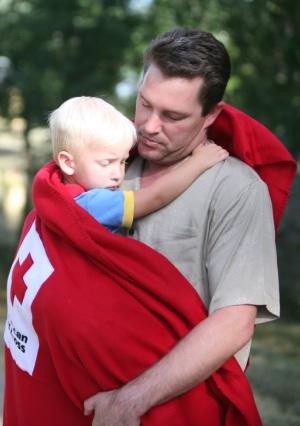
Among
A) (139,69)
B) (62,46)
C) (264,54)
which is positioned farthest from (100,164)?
(62,46)

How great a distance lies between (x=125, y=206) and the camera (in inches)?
78.9

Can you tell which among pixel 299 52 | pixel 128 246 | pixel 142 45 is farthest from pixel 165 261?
pixel 142 45

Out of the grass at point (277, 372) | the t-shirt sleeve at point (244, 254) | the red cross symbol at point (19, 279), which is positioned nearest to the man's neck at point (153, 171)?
the t-shirt sleeve at point (244, 254)

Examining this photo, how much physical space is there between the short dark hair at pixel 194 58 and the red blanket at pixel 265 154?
0.43ft

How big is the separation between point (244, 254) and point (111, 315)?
375 millimetres

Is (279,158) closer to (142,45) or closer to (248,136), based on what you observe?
(248,136)

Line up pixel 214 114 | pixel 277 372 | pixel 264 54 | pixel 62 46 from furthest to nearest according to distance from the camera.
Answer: pixel 62 46
pixel 264 54
pixel 277 372
pixel 214 114

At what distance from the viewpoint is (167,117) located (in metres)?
2.04

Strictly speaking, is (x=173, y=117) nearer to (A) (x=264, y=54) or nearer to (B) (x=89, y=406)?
(B) (x=89, y=406)

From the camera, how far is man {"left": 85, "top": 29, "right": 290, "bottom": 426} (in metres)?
1.82

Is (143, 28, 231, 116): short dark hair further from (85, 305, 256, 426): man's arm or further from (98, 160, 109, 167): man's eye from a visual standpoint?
(85, 305, 256, 426): man's arm

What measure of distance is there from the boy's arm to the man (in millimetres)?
21

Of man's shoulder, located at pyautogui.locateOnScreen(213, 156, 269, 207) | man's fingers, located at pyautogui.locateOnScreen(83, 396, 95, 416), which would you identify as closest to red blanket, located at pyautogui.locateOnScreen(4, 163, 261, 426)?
man's fingers, located at pyautogui.locateOnScreen(83, 396, 95, 416)

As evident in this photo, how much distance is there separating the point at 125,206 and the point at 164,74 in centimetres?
38
